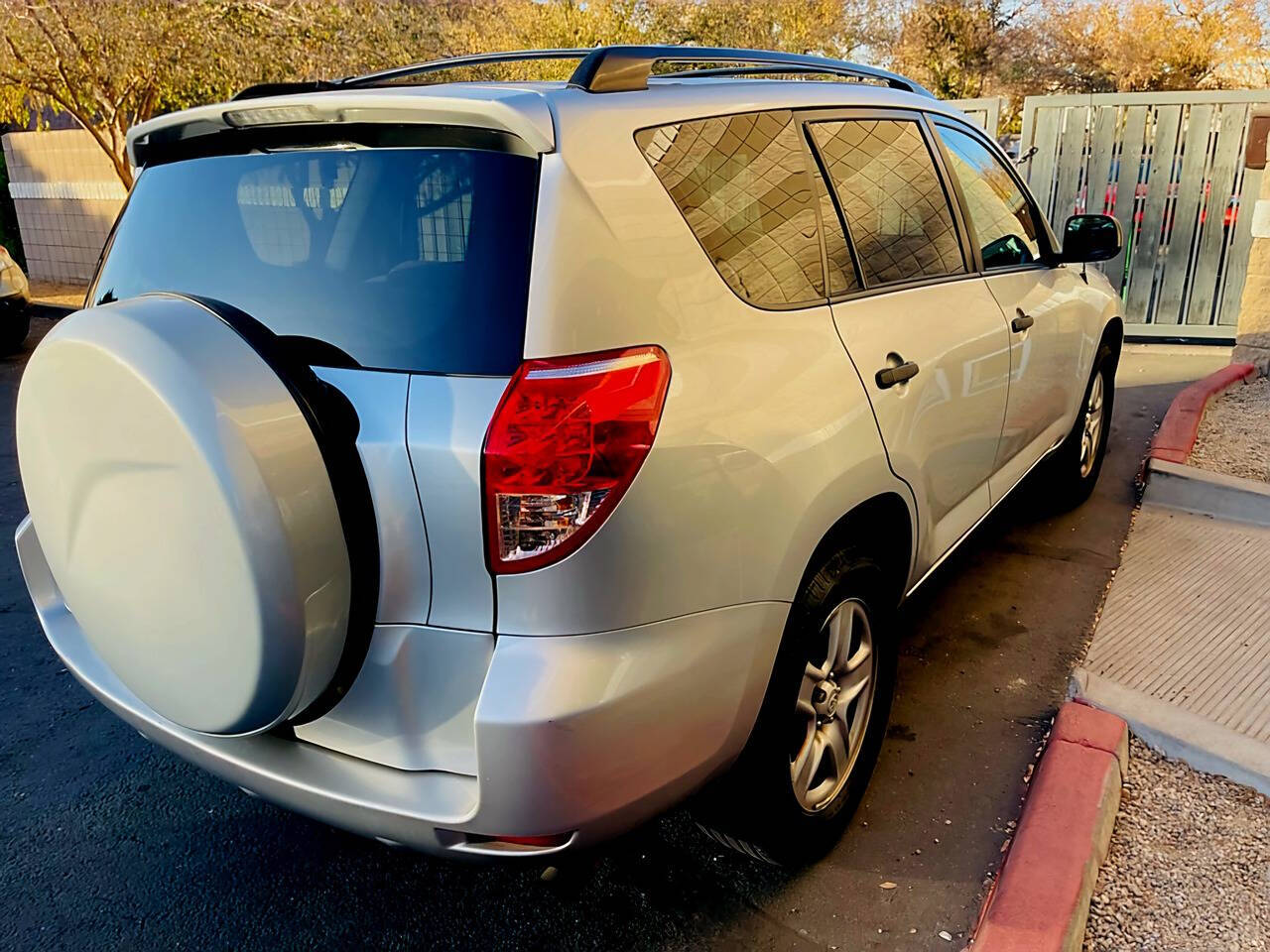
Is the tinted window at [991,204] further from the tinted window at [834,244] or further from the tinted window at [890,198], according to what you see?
the tinted window at [834,244]

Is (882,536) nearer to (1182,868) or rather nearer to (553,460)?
(1182,868)

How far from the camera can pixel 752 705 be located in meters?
2.05

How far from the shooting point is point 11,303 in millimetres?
9281

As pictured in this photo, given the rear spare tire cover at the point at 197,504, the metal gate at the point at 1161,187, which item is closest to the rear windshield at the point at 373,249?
the rear spare tire cover at the point at 197,504

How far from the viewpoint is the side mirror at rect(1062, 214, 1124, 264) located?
13.0 feet

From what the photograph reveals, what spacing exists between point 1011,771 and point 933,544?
707 mm

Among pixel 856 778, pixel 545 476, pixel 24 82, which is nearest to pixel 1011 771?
pixel 856 778

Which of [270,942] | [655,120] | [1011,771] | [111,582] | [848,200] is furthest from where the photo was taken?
[1011,771]

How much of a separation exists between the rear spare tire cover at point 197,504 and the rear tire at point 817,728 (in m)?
0.95

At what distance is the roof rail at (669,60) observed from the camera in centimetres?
200

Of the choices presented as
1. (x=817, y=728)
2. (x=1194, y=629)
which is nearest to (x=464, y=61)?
(x=817, y=728)

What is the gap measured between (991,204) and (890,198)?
0.95 meters

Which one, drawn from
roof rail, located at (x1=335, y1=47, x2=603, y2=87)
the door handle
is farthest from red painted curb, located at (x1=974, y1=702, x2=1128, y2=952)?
roof rail, located at (x1=335, y1=47, x2=603, y2=87)

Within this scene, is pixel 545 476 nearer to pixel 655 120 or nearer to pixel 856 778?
pixel 655 120
